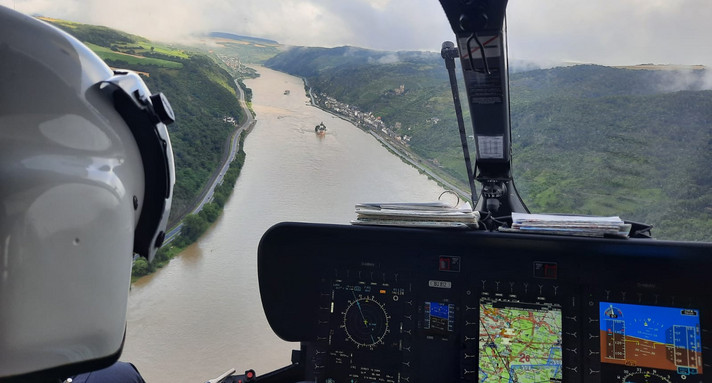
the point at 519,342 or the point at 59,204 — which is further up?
the point at 59,204

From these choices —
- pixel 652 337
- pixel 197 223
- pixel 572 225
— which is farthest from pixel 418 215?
pixel 197 223

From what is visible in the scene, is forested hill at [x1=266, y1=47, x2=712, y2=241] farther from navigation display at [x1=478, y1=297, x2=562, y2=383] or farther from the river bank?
navigation display at [x1=478, y1=297, x2=562, y2=383]

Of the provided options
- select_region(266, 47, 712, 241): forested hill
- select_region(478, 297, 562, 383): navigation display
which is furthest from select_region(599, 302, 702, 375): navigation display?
select_region(266, 47, 712, 241): forested hill

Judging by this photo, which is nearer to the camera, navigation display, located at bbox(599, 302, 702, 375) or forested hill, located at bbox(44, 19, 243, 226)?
navigation display, located at bbox(599, 302, 702, 375)

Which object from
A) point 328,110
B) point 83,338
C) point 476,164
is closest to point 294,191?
point 328,110

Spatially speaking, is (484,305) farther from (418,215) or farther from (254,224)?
(254,224)

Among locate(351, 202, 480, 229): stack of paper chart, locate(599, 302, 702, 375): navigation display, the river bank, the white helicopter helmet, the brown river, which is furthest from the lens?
the river bank
